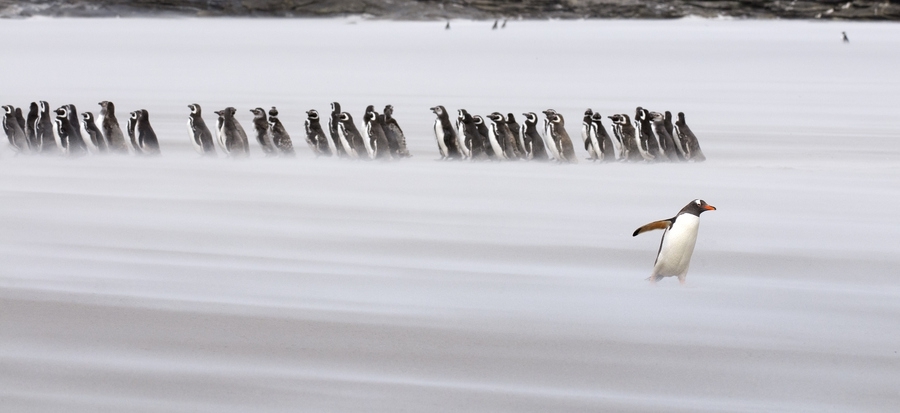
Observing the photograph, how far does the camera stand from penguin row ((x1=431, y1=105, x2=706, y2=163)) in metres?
6.43

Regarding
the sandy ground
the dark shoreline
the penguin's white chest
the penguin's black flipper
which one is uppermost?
the dark shoreline

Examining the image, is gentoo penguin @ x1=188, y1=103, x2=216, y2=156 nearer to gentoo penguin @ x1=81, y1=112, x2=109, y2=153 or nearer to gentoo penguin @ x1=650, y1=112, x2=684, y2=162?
gentoo penguin @ x1=81, y1=112, x2=109, y2=153

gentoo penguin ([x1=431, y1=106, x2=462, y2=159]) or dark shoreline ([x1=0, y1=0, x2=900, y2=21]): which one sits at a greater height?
dark shoreline ([x1=0, y1=0, x2=900, y2=21])

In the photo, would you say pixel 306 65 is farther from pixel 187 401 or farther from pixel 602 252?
pixel 187 401

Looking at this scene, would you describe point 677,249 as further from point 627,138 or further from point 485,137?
point 485,137

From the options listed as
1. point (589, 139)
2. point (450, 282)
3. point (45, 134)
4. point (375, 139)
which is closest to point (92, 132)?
point (45, 134)

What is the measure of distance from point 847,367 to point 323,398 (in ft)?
4.91

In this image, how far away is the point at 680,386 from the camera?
9.18 feet

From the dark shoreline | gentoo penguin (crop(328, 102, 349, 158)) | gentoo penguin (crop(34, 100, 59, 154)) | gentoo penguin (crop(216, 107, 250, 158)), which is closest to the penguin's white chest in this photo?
gentoo penguin (crop(328, 102, 349, 158))

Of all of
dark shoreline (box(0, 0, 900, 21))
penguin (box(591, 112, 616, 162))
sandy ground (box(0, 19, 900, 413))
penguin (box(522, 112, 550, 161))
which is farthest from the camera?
dark shoreline (box(0, 0, 900, 21))

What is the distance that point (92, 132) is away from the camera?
21.9ft

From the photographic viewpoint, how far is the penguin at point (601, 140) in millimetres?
6391

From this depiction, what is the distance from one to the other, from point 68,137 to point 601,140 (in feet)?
11.2

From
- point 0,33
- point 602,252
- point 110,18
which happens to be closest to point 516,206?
point 602,252
